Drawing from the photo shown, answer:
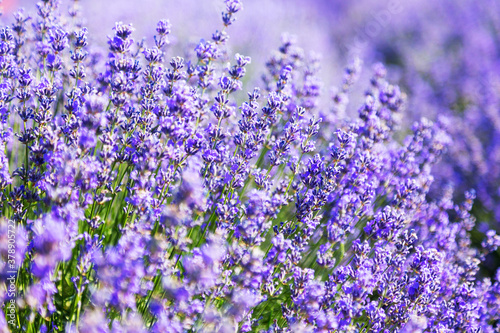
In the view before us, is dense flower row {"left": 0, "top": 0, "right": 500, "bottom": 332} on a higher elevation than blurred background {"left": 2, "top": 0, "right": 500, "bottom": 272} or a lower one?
lower

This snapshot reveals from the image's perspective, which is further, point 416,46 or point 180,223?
point 416,46

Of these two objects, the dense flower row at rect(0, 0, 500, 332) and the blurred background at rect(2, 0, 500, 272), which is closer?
the dense flower row at rect(0, 0, 500, 332)

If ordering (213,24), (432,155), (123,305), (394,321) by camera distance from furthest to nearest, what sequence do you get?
(213,24) < (432,155) < (394,321) < (123,305)

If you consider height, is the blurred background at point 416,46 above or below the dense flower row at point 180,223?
above

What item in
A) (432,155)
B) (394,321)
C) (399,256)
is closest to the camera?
(394,321)

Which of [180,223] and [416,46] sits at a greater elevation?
[416,46]

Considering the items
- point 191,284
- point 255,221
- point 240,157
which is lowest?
point 191,284

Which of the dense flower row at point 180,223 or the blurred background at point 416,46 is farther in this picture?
the blurred background at point 416,46

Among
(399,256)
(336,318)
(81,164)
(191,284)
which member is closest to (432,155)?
(399,256)

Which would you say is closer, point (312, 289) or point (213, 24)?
point (312, 289)

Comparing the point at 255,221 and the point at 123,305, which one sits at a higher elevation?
the point at 255,221

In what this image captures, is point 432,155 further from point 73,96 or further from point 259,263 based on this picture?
point 73,96
